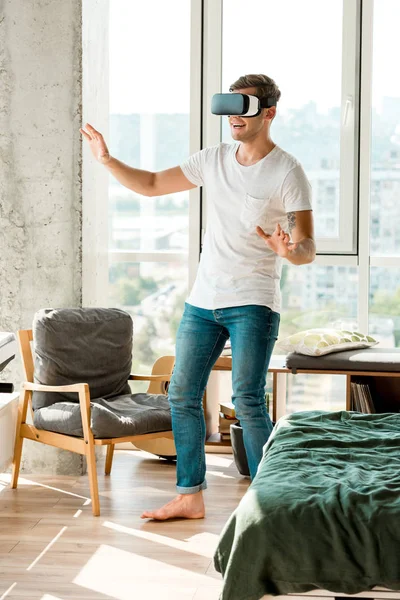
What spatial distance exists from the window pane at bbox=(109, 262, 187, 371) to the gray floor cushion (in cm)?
103

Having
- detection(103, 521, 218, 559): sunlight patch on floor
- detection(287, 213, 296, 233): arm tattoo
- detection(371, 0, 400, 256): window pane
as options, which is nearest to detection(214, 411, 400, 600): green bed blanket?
detection(103, 521, 218, 559): sunlight patch on floor

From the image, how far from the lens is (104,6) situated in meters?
4.87

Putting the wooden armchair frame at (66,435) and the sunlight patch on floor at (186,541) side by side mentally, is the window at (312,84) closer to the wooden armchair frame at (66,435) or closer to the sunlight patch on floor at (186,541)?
the wooden armchair frame at (66,435)

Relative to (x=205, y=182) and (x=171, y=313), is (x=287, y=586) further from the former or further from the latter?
(x=171, y=313)

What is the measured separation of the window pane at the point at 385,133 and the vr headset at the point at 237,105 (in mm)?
1740

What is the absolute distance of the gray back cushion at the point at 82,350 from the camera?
412 centimetres

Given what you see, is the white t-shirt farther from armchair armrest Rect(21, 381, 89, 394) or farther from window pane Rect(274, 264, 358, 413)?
window pane Rect(274, 264, 358, 413)

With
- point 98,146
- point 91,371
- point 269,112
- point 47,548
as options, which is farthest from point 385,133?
point 47,548

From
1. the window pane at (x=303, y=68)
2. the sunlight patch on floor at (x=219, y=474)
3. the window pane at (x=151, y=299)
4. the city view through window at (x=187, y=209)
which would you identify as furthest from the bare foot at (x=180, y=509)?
the window pane at (x=303, y=68)

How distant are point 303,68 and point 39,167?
1.58 meters

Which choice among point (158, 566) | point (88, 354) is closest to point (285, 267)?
point (88, 354)

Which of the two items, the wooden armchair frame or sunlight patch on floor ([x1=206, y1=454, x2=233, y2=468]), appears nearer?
the wooden armchair frame

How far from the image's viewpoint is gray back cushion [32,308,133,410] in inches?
162

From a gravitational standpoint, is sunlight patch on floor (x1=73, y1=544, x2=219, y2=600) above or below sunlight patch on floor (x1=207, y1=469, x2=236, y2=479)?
below
